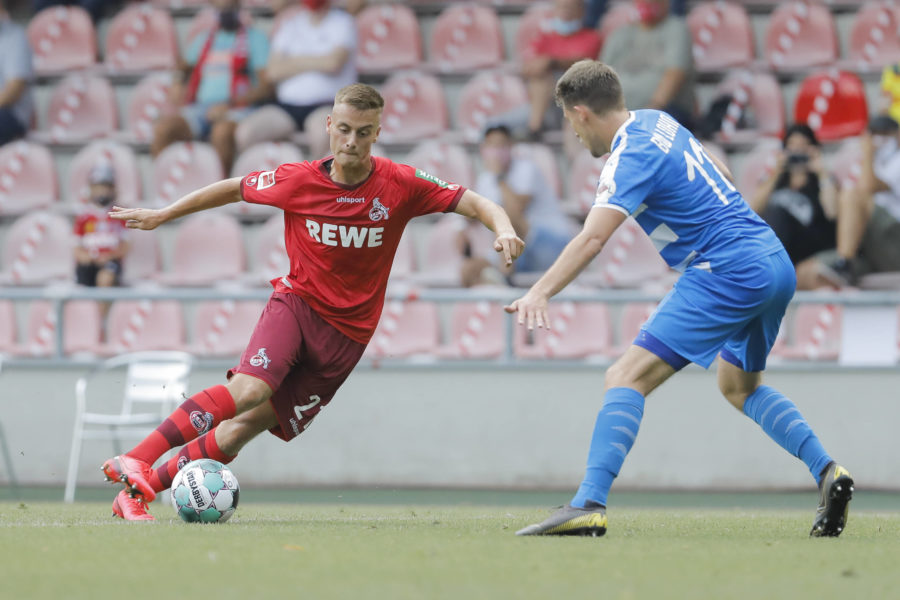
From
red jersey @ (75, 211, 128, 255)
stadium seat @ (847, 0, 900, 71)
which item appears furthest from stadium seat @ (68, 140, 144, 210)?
stadium seat @ (847, 0, 900, 71)

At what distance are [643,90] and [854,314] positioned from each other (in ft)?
10.2

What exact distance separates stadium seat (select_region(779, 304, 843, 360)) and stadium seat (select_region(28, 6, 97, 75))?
865 centimetres

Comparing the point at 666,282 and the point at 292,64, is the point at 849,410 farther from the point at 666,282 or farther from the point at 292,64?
the point at 292,64

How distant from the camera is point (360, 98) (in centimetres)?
611

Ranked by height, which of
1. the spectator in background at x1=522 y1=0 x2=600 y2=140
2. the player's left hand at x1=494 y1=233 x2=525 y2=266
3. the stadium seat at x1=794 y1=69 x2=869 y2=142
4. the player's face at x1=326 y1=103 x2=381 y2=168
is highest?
the spectator in background at x1=522 y1=0 x2=600 y2=140

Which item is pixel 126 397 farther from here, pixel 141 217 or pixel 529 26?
pixel 529 26

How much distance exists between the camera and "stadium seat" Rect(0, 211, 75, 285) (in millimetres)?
12578

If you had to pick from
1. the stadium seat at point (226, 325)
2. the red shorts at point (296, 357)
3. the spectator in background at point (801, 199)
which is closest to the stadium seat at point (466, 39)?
the stadium seat at point (226, 325)

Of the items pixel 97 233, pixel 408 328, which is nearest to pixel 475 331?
pixel 408 328

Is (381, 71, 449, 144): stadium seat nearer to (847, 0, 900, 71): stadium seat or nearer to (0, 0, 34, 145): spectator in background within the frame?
(0, 0, 34, 145): spectator in background

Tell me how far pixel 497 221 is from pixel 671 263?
849mm

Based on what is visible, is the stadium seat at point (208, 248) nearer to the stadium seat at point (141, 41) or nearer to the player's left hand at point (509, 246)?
the stadium seat at point (141, 41)

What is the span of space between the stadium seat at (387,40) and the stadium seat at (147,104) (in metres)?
2.18

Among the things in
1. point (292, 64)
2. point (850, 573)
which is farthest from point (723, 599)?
point (292, 64)
